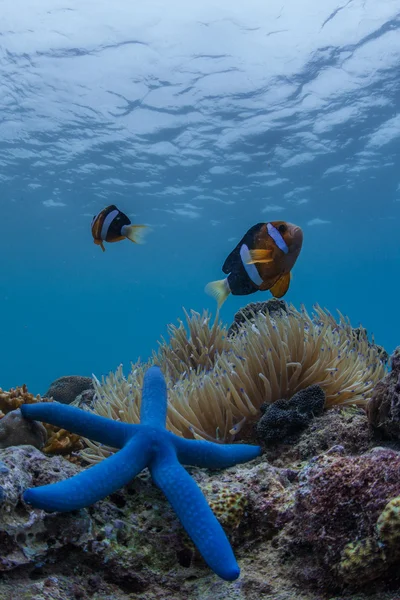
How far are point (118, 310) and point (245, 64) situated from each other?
89.8m

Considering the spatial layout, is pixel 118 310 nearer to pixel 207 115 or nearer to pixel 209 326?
pixel 207 115

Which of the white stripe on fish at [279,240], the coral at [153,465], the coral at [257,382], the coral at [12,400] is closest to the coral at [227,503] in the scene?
the coral at [153,465]

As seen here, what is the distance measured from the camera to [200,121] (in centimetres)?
2173

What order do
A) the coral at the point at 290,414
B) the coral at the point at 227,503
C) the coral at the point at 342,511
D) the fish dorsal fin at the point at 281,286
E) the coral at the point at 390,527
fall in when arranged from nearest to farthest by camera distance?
the coral at the point at 390,527, the coral at the point at 342,511, the coral at the point at 227,503, the coral at the point at 290,414, the fish dorsal fin at the point at 281,286

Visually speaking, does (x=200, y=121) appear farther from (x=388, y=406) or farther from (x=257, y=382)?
(x=388, y=406)

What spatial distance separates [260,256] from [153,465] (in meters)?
1.86

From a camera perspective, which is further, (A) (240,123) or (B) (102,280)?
(B) (102,280)

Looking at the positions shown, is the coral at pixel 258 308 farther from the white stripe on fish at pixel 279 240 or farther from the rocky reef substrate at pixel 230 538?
the rocky reef substrate at pixel 230 538

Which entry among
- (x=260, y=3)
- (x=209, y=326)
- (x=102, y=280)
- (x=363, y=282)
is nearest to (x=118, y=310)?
(x=102, y=280)

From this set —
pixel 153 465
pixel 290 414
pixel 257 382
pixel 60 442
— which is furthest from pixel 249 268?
pixel 60 442

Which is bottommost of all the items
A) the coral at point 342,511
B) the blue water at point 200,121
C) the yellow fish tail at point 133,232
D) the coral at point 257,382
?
the coral at point 342,511

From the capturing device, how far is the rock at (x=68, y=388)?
7.85m

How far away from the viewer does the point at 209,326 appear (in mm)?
5551

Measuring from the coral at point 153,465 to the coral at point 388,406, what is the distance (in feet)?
2.35
